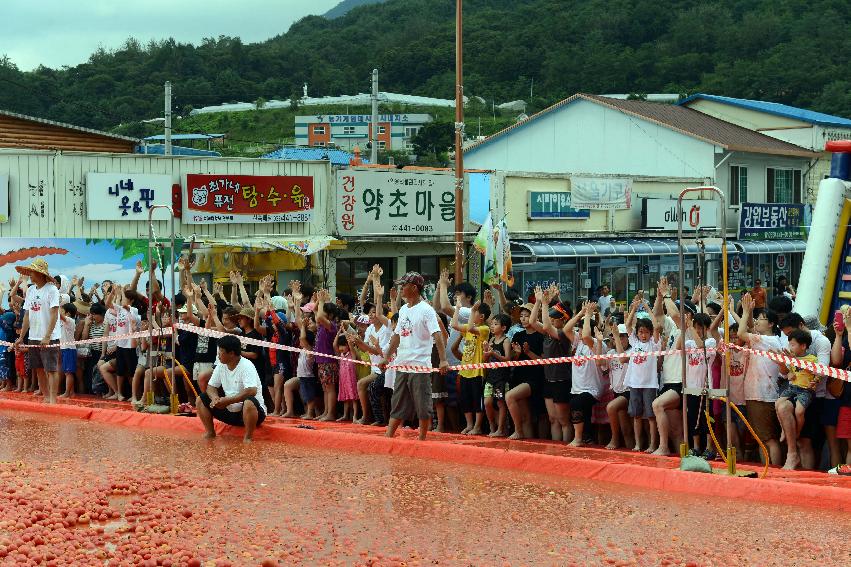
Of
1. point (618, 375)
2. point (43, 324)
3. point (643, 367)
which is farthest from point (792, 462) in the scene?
point (43, 324)

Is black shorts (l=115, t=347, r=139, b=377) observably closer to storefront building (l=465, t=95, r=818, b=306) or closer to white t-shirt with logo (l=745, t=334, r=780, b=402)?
white t-shirt with logo (l=745, t=334, r=780, b=402)

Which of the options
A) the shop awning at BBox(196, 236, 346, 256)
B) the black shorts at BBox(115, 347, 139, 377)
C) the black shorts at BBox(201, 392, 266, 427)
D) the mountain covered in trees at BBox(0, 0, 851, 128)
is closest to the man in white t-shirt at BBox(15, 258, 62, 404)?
the black shorts at BBox(115, 347, 139, 377)

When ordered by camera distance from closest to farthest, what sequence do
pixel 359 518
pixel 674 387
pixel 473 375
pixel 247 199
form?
1. pixel 359 518
2. pixel 674 387
3. pixel 473 375
4. pixel 247 199

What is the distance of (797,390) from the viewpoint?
1134 centimetres

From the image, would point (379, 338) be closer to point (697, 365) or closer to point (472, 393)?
point (472, 393)

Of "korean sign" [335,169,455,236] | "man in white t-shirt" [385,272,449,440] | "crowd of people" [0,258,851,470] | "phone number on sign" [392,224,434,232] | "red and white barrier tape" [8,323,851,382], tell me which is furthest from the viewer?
"phone number on sign" [392,224,434,232]

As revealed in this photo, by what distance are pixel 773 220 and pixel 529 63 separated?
44930 mm

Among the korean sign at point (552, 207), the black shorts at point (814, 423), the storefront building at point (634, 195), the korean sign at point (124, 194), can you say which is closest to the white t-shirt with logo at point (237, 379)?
the black shorts at point (814, 423)

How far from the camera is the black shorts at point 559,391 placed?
13.3 meters

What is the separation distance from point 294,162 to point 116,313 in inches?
356

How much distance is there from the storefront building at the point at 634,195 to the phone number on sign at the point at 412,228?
2.64 meters

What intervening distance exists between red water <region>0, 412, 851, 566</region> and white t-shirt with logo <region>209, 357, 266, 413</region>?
1.08 meters

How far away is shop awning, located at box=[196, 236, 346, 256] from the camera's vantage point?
24.1 metres

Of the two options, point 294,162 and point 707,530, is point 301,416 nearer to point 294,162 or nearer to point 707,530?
point 707,530
